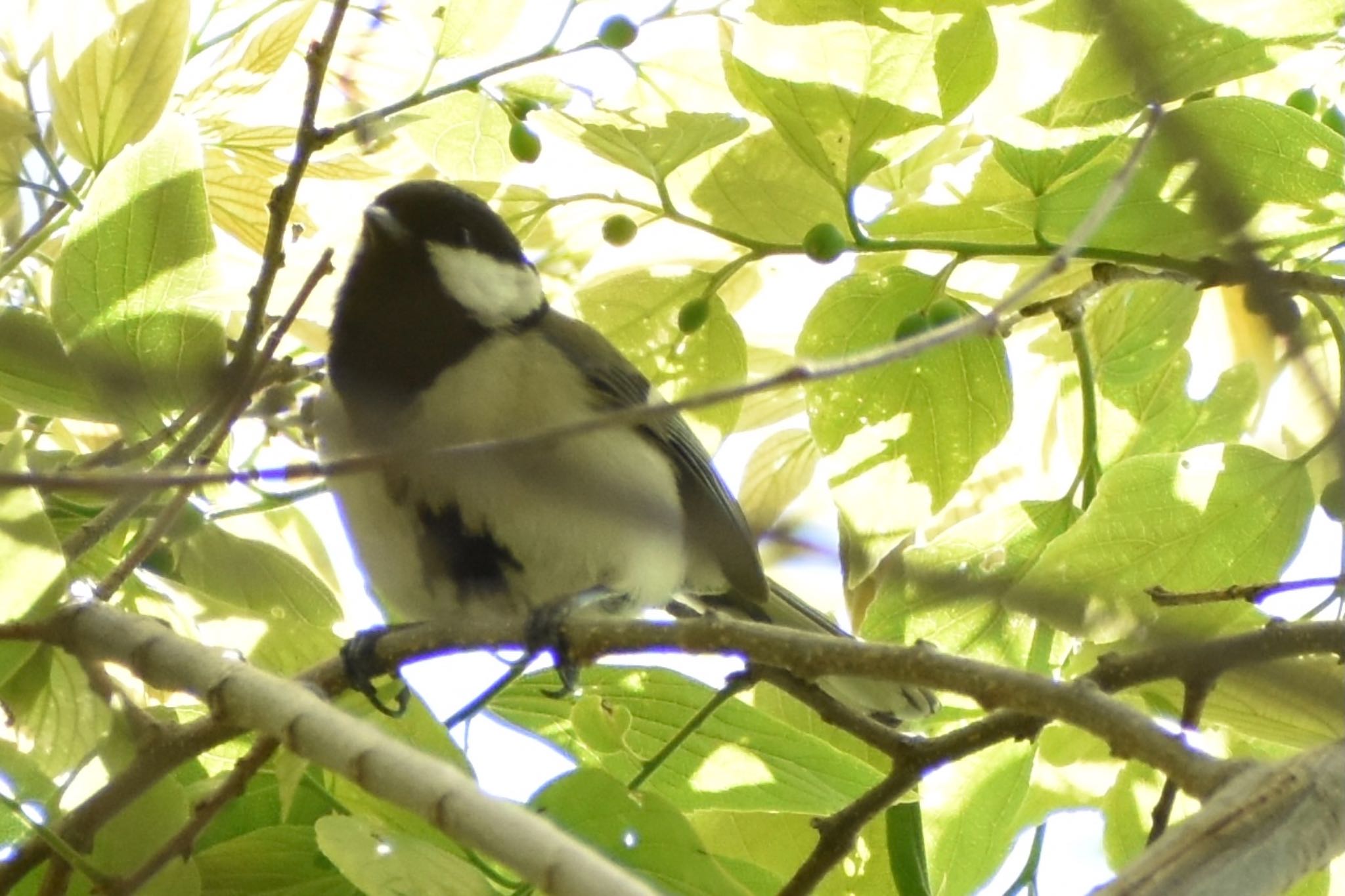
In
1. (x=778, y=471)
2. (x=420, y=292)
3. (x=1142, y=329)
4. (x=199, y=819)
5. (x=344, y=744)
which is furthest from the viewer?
(x=420, y=292)

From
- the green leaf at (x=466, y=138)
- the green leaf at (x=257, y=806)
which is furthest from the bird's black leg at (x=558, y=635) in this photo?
the green leaf at (x=466, y=138)

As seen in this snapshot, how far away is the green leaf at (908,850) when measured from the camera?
118cm

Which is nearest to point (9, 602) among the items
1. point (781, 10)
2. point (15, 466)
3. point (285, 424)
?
point (15, 466)

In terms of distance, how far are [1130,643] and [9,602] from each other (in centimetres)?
74

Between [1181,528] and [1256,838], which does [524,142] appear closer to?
[1181,528]

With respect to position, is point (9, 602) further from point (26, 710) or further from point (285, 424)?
point (285, 424)

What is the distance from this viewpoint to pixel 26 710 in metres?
1.10

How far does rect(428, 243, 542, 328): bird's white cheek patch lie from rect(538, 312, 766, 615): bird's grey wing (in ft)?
0.12

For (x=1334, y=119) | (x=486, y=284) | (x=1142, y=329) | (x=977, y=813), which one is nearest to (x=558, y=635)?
(x=977, y=813)

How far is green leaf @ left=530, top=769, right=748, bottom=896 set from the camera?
0.96m

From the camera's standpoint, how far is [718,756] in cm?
116

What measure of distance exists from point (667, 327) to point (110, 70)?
20.6 inches

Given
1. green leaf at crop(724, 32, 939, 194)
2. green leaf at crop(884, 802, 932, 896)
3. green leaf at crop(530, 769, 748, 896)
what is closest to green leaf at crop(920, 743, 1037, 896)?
green leaf at crop(884, 802, 932, 896)

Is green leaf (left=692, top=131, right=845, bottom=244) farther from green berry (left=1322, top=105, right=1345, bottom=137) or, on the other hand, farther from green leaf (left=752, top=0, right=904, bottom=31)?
green berry (left=1322, top=105, right=1345, bottom=137)
